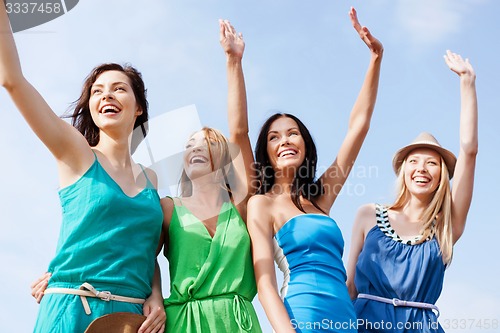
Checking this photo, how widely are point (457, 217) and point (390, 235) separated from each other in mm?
572

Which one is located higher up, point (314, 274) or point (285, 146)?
point (285, 146)

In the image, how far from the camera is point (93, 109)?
465cm

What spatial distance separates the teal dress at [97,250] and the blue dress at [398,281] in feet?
5.73

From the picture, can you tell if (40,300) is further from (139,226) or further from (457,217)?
(457,217)

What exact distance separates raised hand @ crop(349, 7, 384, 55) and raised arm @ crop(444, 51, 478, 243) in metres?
0.76

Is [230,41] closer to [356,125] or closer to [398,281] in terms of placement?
[356,125]

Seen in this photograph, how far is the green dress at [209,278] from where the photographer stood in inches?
169

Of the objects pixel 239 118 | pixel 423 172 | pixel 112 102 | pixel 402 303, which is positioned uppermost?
pixel 112 102

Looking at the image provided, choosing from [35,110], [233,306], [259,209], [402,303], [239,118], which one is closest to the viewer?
[35,110]

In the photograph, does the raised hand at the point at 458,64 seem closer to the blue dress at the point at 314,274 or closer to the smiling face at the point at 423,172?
the smiling face at the point at 423,172

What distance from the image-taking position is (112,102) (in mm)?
4641

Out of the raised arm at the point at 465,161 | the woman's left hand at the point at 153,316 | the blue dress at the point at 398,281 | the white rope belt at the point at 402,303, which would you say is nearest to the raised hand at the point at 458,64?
the raised arm at the point at 465,161

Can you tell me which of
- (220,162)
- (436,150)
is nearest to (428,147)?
(436,150)

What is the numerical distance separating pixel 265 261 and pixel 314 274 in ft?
1.09
